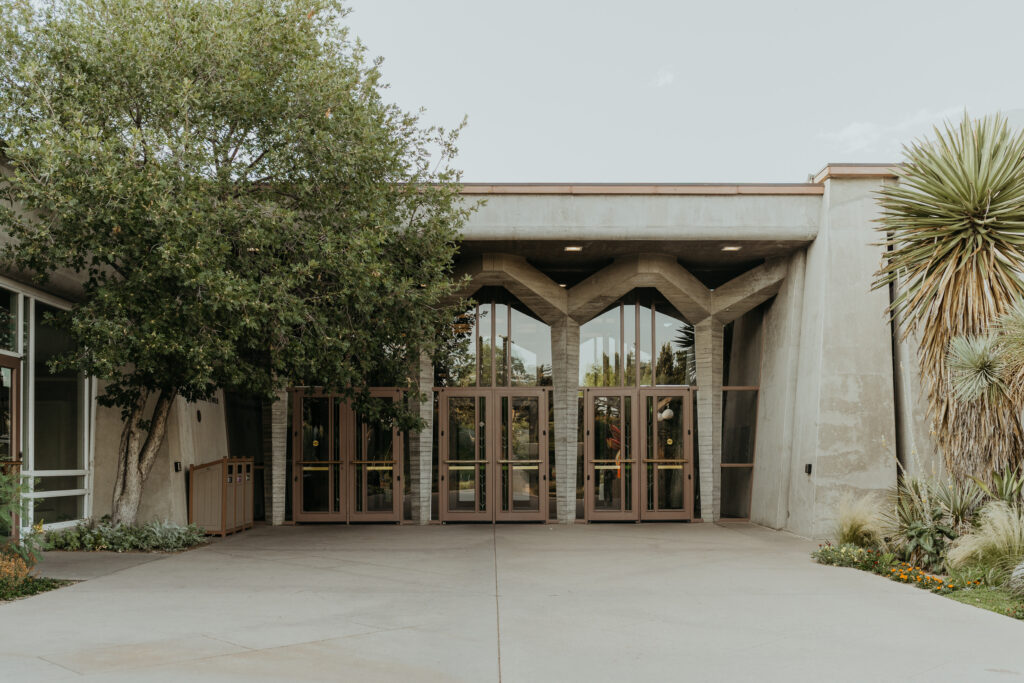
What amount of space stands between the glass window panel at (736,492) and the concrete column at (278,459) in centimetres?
883

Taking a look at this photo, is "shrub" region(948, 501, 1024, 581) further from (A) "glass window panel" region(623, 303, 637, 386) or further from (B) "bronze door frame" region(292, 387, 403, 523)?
(B) "bronze door frame" region(292, 387, 403, 523)

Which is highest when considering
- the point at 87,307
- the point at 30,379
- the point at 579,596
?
the point at 87,307

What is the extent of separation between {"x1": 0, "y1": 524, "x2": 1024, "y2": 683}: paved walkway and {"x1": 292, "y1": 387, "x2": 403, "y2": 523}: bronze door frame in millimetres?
4211

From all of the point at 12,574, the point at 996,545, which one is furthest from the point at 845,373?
the point at 12,574

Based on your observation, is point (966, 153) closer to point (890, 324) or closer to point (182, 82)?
point (890, 324)

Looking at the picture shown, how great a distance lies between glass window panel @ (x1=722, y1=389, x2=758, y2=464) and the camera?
16.3 metres

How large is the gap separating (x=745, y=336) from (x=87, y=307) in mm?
12369

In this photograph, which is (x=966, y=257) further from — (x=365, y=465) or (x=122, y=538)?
(x=122, y=538)

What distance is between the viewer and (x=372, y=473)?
1594cm

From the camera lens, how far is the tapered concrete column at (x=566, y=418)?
51.8ft

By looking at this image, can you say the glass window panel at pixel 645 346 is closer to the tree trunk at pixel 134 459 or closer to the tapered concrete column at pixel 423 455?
the tapered concrete column at pixel 423 455

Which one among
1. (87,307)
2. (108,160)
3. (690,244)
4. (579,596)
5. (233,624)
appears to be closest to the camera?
(233,624)

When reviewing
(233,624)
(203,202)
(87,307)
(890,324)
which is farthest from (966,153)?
(87,307)

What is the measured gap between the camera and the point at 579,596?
8.44 metres
